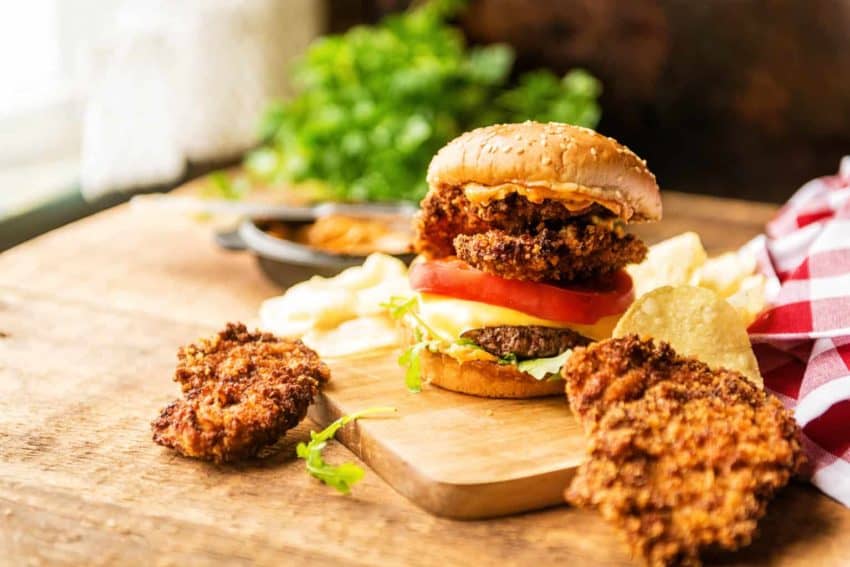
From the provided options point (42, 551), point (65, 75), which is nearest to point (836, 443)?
point (42, 551)

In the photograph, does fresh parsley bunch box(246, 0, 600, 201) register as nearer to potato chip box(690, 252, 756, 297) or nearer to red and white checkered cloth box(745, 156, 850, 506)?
potato chip box(690, 252, 756, 297)

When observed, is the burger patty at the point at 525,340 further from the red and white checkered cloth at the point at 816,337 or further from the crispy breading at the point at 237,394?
the red and white checkered cloth at the point at 816,337

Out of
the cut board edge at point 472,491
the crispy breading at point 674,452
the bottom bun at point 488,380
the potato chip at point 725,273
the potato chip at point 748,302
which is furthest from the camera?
the potato chip at point 725,273

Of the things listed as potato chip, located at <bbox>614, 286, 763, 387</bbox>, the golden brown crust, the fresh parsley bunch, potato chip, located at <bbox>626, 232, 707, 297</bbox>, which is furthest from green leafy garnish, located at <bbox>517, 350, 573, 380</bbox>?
the fresh parsley bunch

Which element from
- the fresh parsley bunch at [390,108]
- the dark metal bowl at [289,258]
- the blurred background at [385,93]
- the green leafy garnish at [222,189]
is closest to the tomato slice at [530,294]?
the dark metal bowl at [289,258]

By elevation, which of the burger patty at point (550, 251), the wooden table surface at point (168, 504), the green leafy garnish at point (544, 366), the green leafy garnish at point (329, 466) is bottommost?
the wooden table surface at point (168, 504)

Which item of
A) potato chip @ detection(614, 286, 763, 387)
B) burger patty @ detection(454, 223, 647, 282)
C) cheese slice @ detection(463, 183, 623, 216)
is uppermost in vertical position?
cheese slice @ detection(463, 183, 623, 216)
